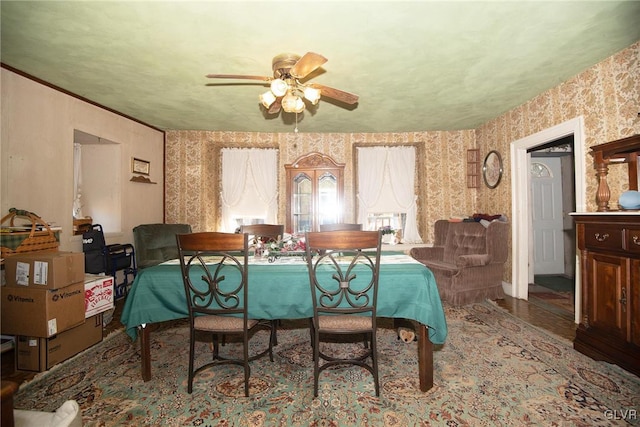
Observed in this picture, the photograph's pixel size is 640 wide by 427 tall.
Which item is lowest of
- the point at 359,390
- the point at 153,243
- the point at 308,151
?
the point at 359,390

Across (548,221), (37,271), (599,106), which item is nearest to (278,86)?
(37,271)

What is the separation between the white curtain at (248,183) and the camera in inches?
205

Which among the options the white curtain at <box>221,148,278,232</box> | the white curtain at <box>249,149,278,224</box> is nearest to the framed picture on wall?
the white curtain at <box>221,148,278,232</box>

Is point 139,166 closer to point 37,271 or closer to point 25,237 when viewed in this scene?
point 25,237

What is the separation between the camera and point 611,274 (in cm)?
221

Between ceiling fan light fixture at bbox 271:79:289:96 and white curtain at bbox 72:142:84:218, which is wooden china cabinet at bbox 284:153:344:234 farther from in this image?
white curtain at bbox 72:142:84:218

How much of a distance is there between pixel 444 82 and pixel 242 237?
2824 mm

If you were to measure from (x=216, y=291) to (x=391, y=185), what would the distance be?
404 centimetres

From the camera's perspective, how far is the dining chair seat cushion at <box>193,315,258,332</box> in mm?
1882

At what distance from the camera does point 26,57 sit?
2.60m

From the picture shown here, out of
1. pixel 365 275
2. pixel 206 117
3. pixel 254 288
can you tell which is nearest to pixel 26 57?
pixel 206 117

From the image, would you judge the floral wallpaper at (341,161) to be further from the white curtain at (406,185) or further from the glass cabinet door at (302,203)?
the glass cabinet door at (302,203)

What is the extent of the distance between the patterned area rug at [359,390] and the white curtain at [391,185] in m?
2.84

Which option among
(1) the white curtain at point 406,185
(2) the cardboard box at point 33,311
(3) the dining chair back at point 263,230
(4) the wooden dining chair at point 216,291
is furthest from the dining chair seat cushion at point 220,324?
(1) the white curtain at point 406,185
